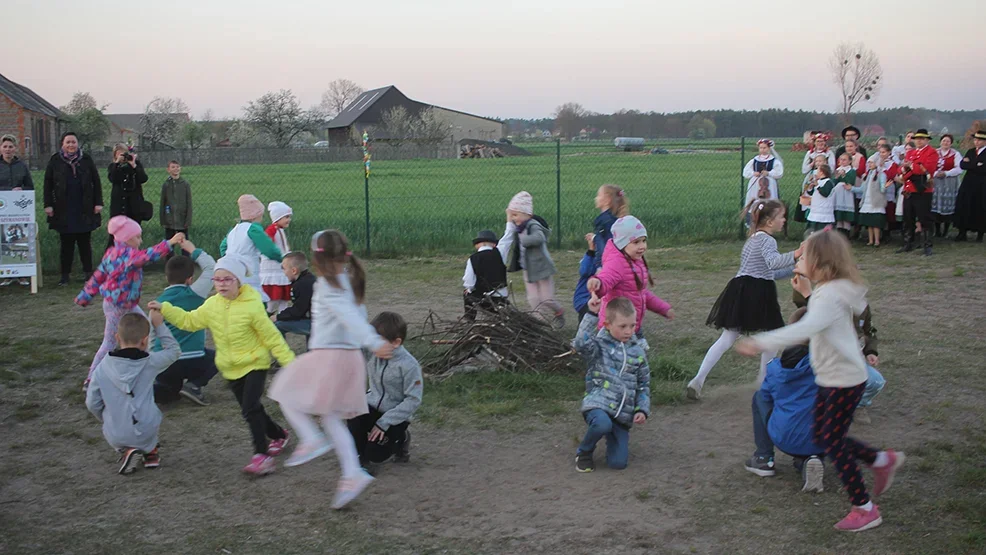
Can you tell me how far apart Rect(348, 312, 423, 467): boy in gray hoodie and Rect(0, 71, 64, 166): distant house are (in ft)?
132

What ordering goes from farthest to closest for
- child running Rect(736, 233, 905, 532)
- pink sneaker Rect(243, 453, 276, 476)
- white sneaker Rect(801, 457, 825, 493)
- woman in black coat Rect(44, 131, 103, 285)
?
1. woman in black coat Rect(44, 131, 103, 285)
2. pink sneaker Rect(243, 453, 276, 476)
3. white sneaker Rect(801, 457, 825, 493)
4. child running Rect(736, 233, 905, 532)

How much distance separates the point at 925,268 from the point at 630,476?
9.42 metres

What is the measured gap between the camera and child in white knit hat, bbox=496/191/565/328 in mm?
8859

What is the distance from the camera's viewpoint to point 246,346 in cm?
540

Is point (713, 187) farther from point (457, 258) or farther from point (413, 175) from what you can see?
point (457, 258)

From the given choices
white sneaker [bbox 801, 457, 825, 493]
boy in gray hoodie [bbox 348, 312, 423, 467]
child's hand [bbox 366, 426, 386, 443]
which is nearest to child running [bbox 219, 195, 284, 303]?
boy in gray hoodie [bbox 348, 312, 423, 467]

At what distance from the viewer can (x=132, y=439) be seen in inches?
213

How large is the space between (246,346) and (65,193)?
827 cm

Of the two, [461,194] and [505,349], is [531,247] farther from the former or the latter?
[461,194]

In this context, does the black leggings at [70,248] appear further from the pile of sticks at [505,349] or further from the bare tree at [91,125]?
the bare tree at [91,125]

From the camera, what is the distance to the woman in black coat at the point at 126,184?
42.9ft

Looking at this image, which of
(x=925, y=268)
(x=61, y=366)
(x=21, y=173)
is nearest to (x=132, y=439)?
(x=61, y=366)

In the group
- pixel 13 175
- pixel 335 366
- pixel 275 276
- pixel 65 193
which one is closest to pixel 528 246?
pixel 275 276

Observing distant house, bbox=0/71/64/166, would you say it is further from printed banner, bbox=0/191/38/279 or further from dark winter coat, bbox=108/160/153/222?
printed banner, bbox=0/191/38/279
